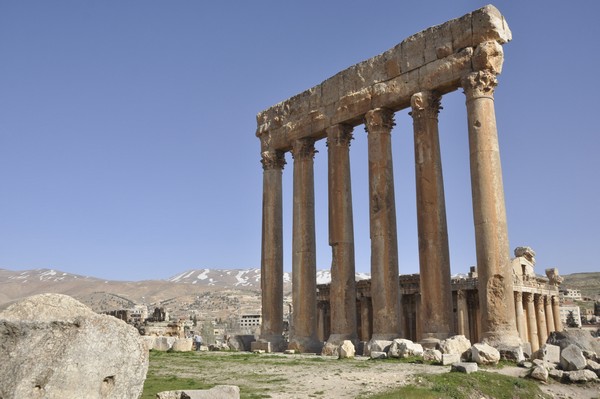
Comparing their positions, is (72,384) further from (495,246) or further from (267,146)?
(267,146)

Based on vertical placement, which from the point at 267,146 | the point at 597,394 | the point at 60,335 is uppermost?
the point at 267,146

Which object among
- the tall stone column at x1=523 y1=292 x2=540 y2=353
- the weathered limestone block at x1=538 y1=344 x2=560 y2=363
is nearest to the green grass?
the weathered limestone block at x1=538 y1=344 x2=560 y2=363

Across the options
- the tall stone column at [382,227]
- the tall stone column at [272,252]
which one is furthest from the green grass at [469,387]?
the tall stone column at [272,252]

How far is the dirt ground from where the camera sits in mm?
11898

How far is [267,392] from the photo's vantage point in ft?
37.8

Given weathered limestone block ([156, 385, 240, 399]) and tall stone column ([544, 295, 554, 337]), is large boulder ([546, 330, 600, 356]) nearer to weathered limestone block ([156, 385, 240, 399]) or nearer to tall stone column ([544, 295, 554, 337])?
weathered limestone block ([156, 385, 240, 399])

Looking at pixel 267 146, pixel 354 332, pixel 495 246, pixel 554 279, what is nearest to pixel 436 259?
pixel 495 246

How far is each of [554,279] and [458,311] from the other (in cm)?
1059

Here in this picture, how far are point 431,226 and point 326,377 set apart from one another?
8.72m

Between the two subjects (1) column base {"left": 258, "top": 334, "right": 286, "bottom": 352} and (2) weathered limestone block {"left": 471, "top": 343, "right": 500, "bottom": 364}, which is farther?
(1) column base {"left": 258, "top": 334, "right": 286, "bottom": 352}

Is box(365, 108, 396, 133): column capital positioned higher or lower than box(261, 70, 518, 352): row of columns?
higher

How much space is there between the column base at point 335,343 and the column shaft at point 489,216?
588 centimetres

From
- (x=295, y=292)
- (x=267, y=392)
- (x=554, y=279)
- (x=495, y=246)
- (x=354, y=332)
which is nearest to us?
(x=267, y=392)

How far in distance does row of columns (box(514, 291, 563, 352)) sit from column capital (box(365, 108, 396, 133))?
15.2m
